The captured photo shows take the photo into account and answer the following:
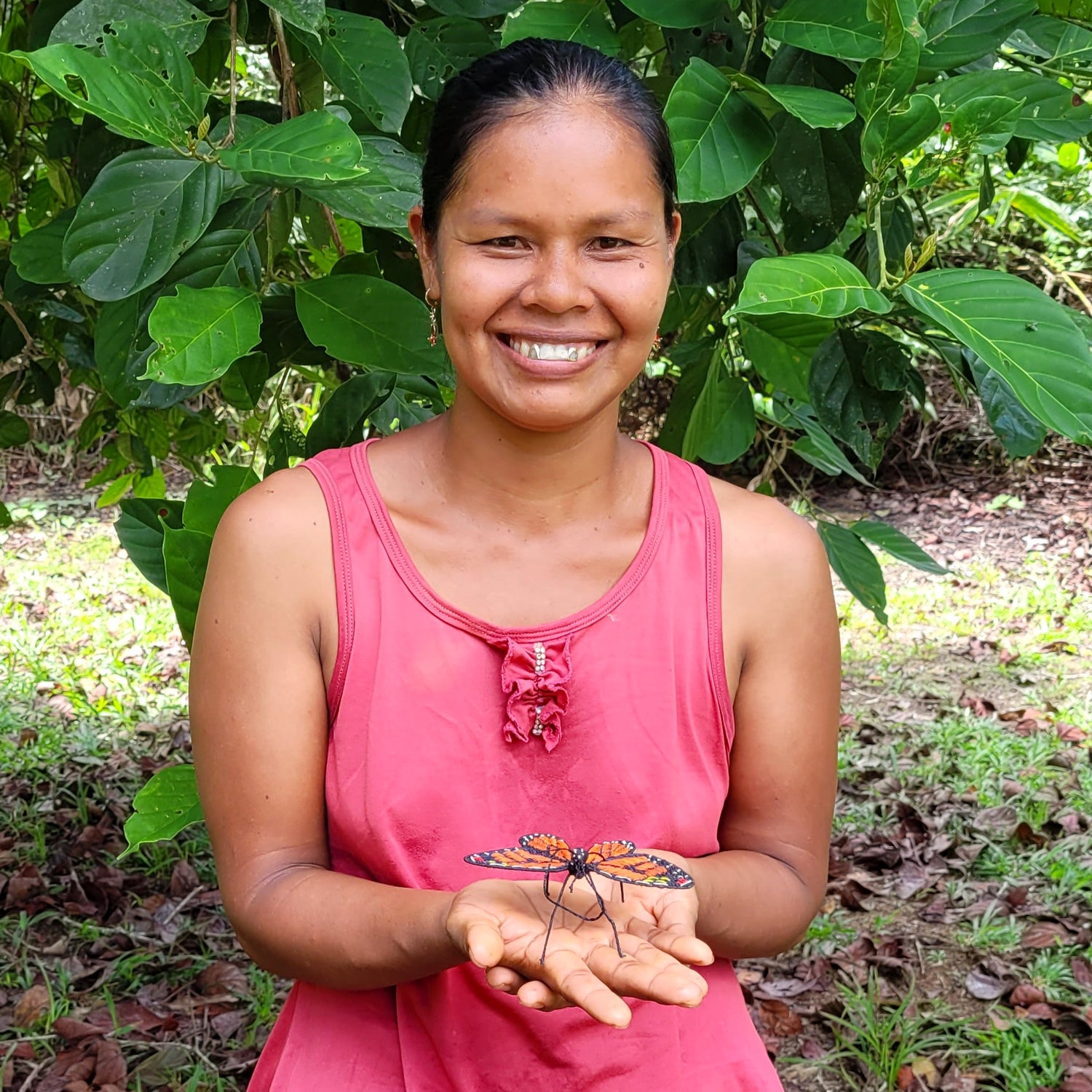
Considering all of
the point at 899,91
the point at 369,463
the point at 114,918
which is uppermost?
the point at 899,91

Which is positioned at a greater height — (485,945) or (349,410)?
(349,410)

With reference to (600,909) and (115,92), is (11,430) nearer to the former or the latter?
(115,92)

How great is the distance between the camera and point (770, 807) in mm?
1306

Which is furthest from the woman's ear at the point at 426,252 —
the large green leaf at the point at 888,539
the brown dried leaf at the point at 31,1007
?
the brown dried leaf at the point at 31,1007

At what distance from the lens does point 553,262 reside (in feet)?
3.76

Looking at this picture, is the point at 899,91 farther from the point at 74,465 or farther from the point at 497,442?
the point at 74,465

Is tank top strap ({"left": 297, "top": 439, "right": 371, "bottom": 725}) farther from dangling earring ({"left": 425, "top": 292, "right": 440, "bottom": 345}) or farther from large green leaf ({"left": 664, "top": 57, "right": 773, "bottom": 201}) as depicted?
large green leaf ({"left": 664, "top": 57, "right": 773, "bottom": 201})

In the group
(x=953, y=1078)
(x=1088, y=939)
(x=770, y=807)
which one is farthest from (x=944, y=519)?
(x=770, y=807)

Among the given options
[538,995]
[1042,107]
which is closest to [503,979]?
[538,995]

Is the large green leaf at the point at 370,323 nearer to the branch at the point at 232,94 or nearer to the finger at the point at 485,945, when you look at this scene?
the branch at the point at 232,94

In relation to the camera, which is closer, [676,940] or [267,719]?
[676,940]

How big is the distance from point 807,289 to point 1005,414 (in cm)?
47

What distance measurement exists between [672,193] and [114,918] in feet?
6.80

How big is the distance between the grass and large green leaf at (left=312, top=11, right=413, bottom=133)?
63.7 inches
